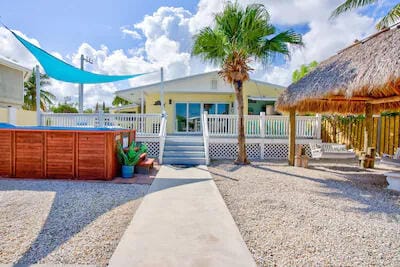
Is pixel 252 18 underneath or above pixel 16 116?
above

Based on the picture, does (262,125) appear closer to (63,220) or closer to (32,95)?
(63,220)

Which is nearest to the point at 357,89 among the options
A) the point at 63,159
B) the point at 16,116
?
the point at 63,159

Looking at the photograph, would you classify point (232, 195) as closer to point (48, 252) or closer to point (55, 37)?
point (48, 252)

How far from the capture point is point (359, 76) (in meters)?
6.70

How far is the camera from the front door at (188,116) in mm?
15789

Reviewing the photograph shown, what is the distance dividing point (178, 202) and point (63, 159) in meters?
4.18

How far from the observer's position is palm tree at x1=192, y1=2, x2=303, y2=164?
28.6 feet

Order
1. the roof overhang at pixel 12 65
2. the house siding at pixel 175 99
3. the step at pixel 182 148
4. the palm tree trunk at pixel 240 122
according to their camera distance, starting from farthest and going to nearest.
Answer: the house siding at pixel 175 99, the roof overhang at pixel 12 65, the step at pixel 182 148, the palm tree trunk at pixel 240 122

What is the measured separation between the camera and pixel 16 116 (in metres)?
14.1

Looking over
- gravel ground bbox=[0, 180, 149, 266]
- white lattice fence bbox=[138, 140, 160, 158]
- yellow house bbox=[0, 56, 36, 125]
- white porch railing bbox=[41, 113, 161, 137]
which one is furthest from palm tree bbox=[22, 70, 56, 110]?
gravel ground bbox=[0, 180, 149, 266]

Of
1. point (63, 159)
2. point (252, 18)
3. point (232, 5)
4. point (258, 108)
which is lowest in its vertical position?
point (63, 159)

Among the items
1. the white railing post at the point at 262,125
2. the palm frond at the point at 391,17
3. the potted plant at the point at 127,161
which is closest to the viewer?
the potted plant at the point at 127,161

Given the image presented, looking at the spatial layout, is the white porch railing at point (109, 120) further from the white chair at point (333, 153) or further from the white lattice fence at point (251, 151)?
the white chair at point (333, 153)

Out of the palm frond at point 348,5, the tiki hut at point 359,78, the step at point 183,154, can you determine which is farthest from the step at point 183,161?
the palm frond at point 348,5
